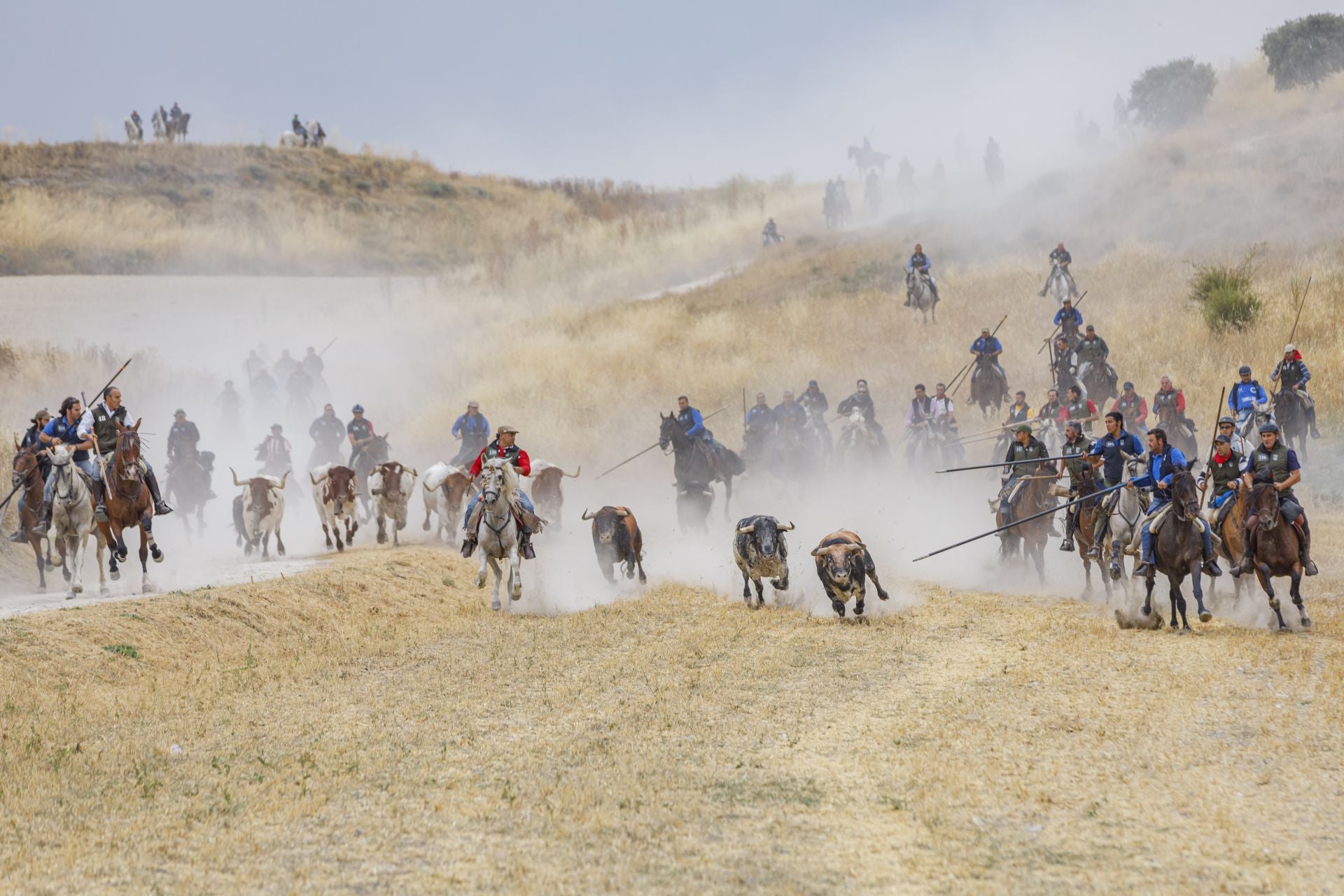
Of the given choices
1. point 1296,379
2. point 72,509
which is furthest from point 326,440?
point 1296,379

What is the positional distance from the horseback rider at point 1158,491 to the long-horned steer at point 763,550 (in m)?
4.29

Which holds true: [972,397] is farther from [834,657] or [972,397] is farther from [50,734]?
[50,734]

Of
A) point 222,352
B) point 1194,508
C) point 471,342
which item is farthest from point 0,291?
point 1194,508

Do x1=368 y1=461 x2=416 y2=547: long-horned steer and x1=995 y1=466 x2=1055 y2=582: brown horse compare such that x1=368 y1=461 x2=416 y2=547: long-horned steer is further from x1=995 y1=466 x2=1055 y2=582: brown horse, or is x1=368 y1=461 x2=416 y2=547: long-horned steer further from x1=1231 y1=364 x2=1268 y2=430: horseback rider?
x1=1231 y1=364 x2=1268 y2=430: horseback rider

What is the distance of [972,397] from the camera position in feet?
101

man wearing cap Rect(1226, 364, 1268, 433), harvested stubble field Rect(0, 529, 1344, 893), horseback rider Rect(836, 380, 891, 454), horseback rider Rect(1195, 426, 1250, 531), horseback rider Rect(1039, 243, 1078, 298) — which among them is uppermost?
horseback rider Rect(1039, 243, 1078, 298)

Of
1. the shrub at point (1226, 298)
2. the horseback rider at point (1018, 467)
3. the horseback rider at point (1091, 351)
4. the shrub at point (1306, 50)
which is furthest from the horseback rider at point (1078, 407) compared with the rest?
the shrub at point (1306, 50)

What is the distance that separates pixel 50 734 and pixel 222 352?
135ft

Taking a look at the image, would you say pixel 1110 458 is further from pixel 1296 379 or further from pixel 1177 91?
pixel 1177 91

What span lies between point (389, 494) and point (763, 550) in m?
9.20

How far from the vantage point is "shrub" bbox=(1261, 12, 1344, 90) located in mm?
64250

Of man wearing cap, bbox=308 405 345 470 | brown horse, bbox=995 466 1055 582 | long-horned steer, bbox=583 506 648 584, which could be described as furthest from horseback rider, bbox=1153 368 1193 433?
man wearing cap, bbox=308 405 345 470

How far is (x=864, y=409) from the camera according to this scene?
2803 cm

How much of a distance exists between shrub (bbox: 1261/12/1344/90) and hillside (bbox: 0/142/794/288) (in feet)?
82.5
